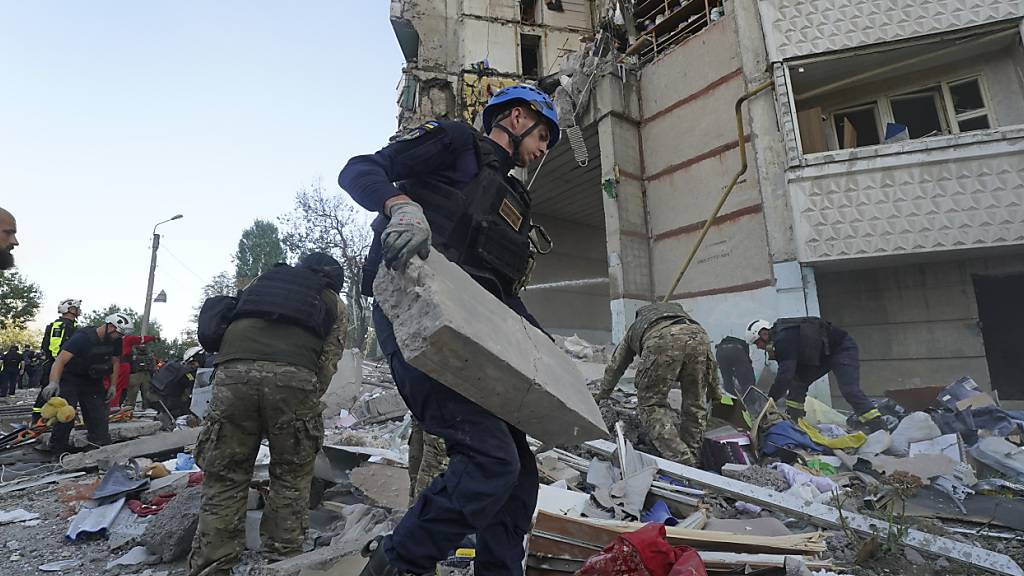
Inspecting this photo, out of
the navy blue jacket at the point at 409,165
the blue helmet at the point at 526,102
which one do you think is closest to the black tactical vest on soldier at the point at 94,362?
the navy blue jacket at the point at 409,165

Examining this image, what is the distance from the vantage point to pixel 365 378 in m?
8.98

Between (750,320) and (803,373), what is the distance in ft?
7.14

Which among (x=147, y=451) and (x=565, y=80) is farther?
(x=565, y=80)

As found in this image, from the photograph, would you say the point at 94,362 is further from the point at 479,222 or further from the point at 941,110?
the point at 941,110

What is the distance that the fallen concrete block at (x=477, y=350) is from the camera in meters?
1.30

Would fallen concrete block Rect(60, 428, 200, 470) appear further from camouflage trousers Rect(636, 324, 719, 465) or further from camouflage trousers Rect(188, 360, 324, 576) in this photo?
camouflage trousers Rect(636, 324, 719, 465)

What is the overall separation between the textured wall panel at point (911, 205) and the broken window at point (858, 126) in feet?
3.77

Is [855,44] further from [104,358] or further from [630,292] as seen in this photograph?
[104,358]

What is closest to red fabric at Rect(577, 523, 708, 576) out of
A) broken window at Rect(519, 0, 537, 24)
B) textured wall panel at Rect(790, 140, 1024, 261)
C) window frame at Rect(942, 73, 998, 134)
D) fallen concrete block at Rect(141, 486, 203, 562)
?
fallen concrete block at Rect(141, 486, 203, 562)

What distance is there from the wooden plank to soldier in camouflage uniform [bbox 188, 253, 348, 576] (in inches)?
85.2

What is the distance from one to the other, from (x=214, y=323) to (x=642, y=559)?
2176mm

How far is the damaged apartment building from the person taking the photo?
6.47 meters

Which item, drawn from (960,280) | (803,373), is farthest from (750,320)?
(960,280)

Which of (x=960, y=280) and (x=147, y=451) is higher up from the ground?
(x=960, y=280)
